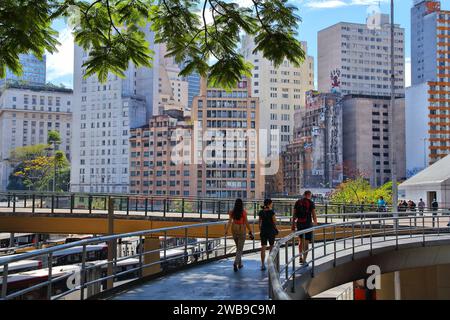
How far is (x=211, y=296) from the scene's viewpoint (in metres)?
9.76

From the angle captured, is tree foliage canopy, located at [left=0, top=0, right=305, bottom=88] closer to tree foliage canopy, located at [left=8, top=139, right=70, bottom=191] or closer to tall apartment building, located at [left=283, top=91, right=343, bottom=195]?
tree foliage canopy, located at [left=8, top=139, right=70, bottom=191]

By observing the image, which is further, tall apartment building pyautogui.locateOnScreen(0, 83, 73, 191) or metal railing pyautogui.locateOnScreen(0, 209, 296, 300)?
tall apartment building pyautogui.locateOnScreen(0, 83, 73, 191)

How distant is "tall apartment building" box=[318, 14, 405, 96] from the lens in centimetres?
15100

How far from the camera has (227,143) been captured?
412 ft

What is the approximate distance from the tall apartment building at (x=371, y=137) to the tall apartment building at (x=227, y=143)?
74.2ft

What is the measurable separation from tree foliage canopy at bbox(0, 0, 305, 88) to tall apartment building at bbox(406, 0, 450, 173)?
4869 inches

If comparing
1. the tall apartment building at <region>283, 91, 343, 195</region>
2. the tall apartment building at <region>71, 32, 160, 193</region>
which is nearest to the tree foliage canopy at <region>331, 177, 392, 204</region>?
the tall apartment building at <region>283, 91, 343, 195</region>

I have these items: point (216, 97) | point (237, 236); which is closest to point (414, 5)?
point (216, 97)

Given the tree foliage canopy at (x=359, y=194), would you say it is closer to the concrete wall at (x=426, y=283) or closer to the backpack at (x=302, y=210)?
the concrete wall at (x=426, y=283)

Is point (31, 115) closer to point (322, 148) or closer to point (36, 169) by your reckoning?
point (36, 169)

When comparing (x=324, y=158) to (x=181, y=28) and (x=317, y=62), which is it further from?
Result: (x=181, y=28)

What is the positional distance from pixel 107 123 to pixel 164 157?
19.1 m

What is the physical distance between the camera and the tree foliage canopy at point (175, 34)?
8555 millimetres

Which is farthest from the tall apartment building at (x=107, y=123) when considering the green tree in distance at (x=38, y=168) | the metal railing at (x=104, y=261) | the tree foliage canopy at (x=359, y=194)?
the metal railing at (x=104, y=261)
